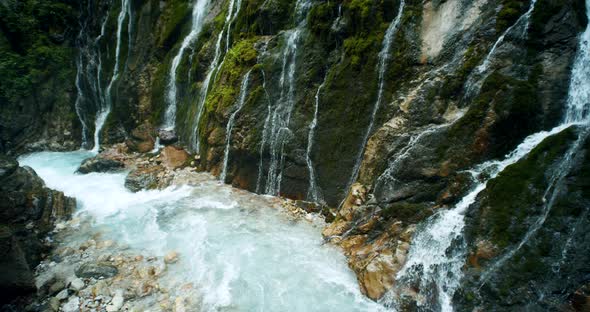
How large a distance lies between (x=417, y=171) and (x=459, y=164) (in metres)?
0.94

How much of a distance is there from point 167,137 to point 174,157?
1.66 meters

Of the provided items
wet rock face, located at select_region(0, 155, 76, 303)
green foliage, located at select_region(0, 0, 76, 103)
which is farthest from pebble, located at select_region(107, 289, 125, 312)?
green foliage, located at select_region(0, 0, 76, 103)

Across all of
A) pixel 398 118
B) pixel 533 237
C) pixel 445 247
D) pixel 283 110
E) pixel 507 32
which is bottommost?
pixel 445 247

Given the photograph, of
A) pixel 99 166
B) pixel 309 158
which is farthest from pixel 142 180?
pixel 309 158

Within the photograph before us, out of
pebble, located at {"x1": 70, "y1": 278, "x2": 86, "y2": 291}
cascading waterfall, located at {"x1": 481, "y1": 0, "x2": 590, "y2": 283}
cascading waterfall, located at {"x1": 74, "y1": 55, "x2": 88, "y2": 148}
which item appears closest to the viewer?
cascading waterfall, located at {"x1": 481, "y1": 0, "x2": 590, "y2": 283}

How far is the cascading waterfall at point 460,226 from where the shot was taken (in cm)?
588

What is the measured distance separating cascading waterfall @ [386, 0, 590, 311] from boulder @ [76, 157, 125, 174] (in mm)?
13163

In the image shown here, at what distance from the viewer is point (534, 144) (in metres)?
6.87

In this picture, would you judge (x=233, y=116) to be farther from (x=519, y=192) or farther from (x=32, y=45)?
(x=32, y=45)

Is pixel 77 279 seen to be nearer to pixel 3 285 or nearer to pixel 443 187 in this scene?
pixel 3 285

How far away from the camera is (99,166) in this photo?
15.0 metres

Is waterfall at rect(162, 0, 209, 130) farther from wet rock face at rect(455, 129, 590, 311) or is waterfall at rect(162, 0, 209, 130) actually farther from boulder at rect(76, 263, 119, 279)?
wet rock face at rect(455, 129, 590, 311)

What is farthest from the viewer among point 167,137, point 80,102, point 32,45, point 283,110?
point 80,102

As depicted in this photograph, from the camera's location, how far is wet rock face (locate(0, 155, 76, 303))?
6973 millimetres
